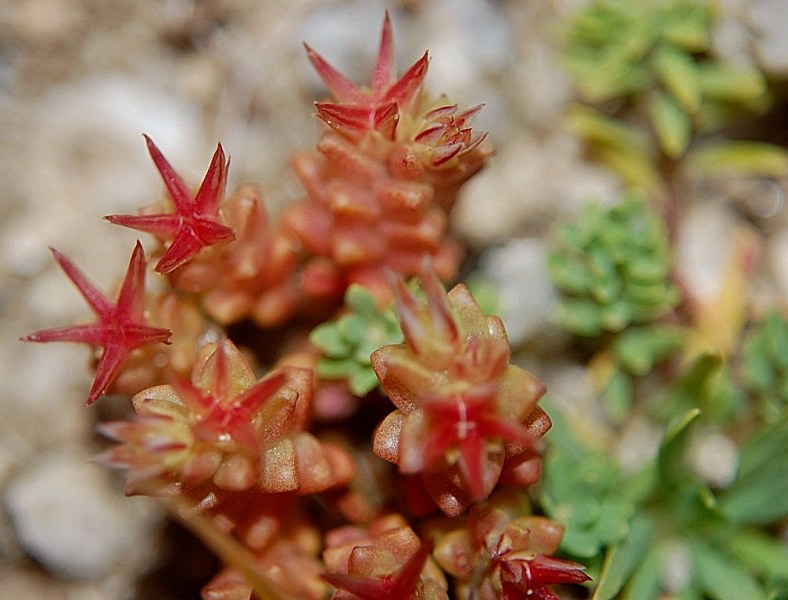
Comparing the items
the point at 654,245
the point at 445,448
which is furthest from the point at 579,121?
the point at 445,448

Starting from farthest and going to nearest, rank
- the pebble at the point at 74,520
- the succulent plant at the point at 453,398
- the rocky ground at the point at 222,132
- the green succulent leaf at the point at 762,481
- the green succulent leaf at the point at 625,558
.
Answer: the rocky ground at the point at 222,132 → the pebble at the point at 74,520 → the green succulent leaf at the point at 762,481 → the green succulent leaf at the point at 625,558 → the succulent plant at the point at 453,398

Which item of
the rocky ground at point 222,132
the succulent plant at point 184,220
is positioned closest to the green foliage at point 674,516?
the rocky ground at point 222,132

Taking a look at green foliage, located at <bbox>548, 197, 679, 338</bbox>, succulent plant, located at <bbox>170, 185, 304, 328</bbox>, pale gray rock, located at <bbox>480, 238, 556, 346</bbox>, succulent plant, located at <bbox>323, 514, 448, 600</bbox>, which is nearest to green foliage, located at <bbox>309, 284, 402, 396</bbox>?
succulent plant, located at <bbox>170, 185, 304, 328</bbox>

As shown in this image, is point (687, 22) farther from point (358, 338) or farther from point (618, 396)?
point (358, 338)

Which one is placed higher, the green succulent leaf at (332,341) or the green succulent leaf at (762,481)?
the green succulent leaf at (332,341)

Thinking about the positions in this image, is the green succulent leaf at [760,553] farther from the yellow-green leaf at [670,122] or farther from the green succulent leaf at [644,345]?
the yellow-green leaf at [670,122]

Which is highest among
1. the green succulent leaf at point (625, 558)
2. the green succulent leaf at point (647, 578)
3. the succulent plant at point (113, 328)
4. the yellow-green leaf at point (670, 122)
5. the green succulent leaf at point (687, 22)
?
the green succulent leaf at point (687, 22)

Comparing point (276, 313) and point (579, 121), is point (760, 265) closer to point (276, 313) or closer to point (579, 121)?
point (579, 121)
